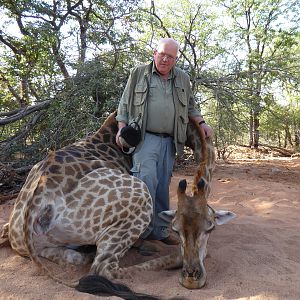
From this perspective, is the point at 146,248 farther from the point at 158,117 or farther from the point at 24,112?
the point at 24,112

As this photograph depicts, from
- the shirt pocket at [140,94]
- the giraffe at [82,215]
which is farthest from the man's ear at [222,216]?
the shirt pocket at [140,94]

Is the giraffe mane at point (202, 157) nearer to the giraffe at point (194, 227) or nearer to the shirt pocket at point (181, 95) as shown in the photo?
the giraffe at point (194, 227)

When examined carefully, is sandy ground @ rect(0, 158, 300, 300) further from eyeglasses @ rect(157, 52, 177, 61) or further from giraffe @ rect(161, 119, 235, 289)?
eyeglasses @ rect(157, 52, 177, 61)

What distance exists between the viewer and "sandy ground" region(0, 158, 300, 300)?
295 cm

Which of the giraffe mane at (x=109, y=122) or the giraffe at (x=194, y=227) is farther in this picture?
the giraffe mane at (x=109, y=122)

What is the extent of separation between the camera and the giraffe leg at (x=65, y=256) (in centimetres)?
374

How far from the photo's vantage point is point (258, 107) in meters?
9.46

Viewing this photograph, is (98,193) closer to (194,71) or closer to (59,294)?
(59,294)

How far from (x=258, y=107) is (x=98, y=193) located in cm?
682

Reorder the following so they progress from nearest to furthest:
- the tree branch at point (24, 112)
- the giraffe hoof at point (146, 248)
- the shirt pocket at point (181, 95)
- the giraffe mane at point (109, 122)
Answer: the giraffe hoof at point (146, 248), the shirt pocket at point (181, 95), the giraffe mane at point (109, 122), the tree branch at point (24, 112)

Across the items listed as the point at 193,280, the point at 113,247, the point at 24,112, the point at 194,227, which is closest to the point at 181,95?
the point at 194,227

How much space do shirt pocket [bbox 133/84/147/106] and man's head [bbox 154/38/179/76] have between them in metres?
0.28

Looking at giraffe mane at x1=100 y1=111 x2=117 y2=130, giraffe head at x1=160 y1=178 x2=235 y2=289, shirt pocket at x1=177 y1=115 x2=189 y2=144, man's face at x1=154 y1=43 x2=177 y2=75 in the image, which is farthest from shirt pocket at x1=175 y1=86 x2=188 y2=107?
giraffe head at x1=160 y1=178 x2=235 y2=289

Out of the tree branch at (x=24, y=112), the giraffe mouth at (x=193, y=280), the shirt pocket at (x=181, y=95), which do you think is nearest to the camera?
the giraffe mouth at (x=193, y=280)
